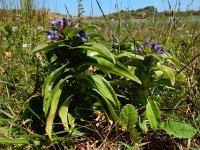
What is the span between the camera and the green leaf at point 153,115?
1.44 m

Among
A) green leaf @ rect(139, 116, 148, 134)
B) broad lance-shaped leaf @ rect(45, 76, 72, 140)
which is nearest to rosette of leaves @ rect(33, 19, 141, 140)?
broad lance-shaped leaf @ rect(45, 76, 72, 140)

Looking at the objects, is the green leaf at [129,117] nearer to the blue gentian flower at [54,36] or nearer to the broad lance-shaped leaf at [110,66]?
the broad lance-shaped leaf at [110,66]

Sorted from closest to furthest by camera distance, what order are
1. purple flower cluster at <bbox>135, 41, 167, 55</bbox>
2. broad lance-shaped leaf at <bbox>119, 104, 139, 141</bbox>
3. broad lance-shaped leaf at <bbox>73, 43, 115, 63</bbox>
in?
broad lance-shaped leaf at <bbox>73, 43, 115, 63</bbox>, broad lance-shaped leaf at <bbox>119, 104, 139, 141</bbox>, purple flower cluster at <bbox>135, 41, 167, 55</bbox>

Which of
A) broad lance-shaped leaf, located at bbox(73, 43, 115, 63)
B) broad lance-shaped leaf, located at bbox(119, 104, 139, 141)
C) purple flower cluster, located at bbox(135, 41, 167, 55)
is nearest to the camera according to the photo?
broad lance-shaped leaf, located at bbox(73, 43, 115, 63)

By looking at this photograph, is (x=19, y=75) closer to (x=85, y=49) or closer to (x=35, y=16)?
(x=85, y=49)

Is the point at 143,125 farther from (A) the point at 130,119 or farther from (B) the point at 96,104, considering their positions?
(B) the point at 96,104

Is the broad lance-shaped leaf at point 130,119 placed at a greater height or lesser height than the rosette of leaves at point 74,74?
lesser

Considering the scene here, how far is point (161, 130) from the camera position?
155 cm

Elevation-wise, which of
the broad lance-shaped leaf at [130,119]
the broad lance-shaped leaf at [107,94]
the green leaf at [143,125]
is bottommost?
the green leaf at [143,125]

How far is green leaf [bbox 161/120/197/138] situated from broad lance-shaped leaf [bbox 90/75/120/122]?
0.21 meters

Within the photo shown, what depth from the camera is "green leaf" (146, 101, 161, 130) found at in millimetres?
1436

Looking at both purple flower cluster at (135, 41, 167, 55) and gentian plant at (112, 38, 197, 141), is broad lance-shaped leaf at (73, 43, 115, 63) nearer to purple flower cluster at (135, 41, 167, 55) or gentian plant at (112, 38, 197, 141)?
gentian plant at (112, 38, 197, 141)

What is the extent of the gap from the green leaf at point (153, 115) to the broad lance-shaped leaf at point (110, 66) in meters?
0.16

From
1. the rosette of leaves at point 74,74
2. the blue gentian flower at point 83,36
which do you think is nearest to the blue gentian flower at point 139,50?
the rosette of leaves at point 74,74
